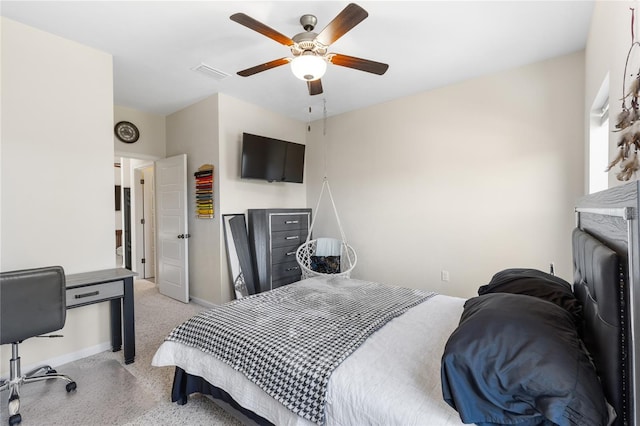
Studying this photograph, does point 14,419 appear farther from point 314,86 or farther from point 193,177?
point 314,86

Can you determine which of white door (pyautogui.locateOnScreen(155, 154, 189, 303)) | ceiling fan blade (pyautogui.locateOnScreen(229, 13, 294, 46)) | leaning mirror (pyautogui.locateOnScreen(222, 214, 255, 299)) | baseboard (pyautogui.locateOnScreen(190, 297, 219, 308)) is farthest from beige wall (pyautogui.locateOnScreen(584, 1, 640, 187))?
white door (pyautogui.locateOnScreen(155, 154, 189, 303))

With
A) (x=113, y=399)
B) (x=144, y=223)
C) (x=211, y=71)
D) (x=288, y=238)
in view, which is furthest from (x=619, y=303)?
(x=144, y=223)

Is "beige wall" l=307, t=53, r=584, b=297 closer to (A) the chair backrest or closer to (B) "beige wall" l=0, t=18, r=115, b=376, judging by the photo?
(B) "beige wall" l=0, t=18, r=115, b=376

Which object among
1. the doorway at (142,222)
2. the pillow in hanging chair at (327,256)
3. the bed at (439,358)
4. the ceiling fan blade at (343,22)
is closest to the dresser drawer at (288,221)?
the pillow in hanging chair at (327,256)

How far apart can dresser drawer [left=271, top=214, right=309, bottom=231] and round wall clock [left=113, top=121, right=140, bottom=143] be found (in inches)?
87.5

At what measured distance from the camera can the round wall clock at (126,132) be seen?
388 centimetres

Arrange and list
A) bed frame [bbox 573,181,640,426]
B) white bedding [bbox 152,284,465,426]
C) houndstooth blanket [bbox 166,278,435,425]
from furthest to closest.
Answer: houndstooth blanket [bbox 166,278,435,425] → white bedding [bbox 152,284,465,426] → bed frame [bbox 573,181,640,426]

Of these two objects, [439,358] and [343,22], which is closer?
[439,358]

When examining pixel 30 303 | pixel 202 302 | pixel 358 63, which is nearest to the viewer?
pixel 30 303

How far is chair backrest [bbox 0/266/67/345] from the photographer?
5.85 feet

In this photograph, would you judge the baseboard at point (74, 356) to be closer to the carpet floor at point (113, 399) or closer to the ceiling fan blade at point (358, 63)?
the carpet floor at point (113, 399)

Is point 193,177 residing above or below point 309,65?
below

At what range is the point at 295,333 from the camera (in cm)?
156

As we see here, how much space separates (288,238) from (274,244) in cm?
27
